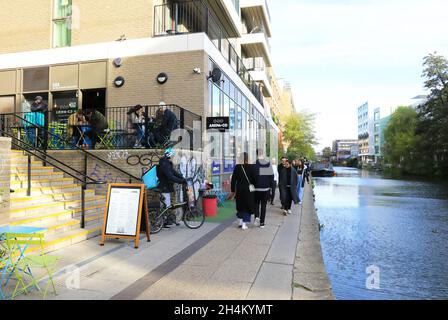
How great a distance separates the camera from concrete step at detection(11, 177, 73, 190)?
770 centimetres

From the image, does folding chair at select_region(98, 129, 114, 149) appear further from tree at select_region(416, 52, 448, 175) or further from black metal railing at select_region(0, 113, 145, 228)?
tree at select_region(416, 52, 448, 175)

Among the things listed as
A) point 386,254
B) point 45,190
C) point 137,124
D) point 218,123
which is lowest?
point 386,254

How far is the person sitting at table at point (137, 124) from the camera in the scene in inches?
381

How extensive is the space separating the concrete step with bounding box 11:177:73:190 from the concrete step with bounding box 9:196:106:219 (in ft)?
3.28

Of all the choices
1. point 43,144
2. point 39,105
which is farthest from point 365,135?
point 43,144

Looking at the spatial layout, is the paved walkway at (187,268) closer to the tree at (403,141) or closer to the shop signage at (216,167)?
the shop signage at (216,167)

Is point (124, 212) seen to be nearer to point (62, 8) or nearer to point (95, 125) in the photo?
point (95, 125)

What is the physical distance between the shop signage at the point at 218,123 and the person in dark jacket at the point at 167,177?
11.8 ft

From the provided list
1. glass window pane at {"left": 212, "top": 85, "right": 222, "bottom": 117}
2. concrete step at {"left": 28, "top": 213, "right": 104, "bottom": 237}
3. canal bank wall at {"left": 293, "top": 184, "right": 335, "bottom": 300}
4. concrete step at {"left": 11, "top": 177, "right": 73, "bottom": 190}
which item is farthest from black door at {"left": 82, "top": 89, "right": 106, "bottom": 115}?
canal bank wall at {"left": 293, "top": 184, "right": 335, "bottom": 300}

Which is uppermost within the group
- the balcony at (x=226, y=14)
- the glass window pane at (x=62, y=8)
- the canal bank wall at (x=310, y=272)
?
the balcony at (x=226, y=14)

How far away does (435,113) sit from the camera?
166 feet

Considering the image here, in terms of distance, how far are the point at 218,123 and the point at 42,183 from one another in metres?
5.65

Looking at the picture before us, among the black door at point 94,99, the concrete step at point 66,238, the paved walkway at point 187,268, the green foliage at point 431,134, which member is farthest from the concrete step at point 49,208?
the green foliage at point 431,134
